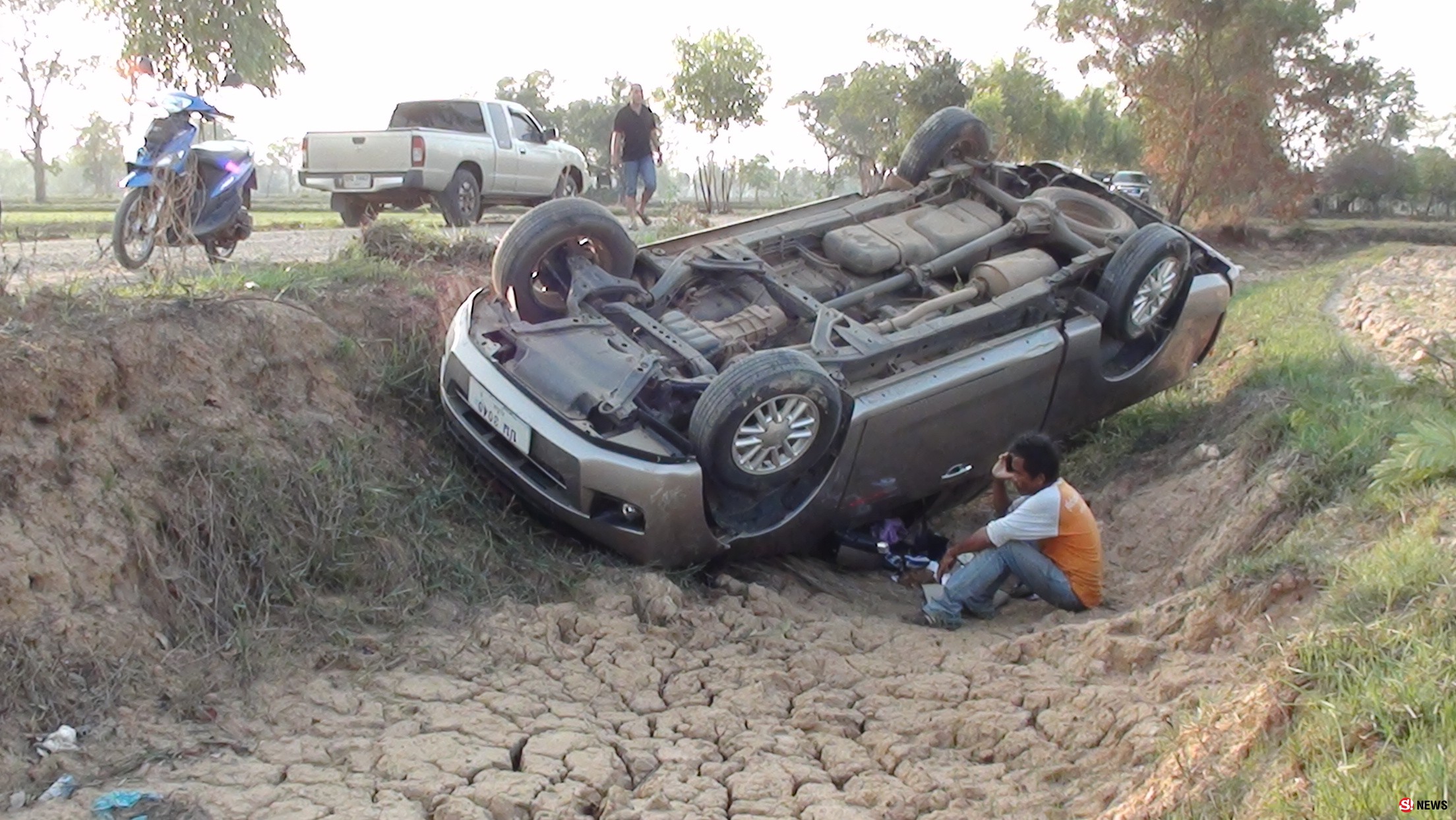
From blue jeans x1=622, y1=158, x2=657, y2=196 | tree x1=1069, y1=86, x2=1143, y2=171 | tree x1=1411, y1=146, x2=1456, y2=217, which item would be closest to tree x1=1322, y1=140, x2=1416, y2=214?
tree x1=1411, y1=146, x2=1456, y2=217

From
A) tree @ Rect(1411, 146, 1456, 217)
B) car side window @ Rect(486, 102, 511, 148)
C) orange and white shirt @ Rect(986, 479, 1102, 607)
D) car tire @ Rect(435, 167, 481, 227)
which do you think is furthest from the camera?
tree @ Rect(1411, 146, 1456, 217)

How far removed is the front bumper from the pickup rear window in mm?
8505

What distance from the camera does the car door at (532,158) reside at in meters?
A: 13.8

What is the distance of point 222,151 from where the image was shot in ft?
25.0

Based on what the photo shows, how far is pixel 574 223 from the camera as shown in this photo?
6035 mm

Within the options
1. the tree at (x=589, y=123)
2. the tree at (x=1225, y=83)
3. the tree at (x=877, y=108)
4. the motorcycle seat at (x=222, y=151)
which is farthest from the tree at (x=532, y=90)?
the motorcycle seat at (x=222, y=151)

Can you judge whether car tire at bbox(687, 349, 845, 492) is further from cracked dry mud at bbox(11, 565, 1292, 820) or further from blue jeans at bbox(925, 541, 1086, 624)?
blue jeans at bbox(925, 541, 1086, 624)

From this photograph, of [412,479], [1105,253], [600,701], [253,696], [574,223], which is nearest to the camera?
[253,696]

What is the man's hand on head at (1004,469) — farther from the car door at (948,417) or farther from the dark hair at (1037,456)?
the car door at (948,417)

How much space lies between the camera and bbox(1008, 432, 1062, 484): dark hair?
5434 millimetres

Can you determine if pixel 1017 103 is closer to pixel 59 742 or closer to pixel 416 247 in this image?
pixel 416 247

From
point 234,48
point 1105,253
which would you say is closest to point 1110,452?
point 1105,253

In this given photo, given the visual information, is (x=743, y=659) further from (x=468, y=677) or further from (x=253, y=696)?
(x=253, y=696)

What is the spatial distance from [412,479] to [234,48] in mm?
17671
